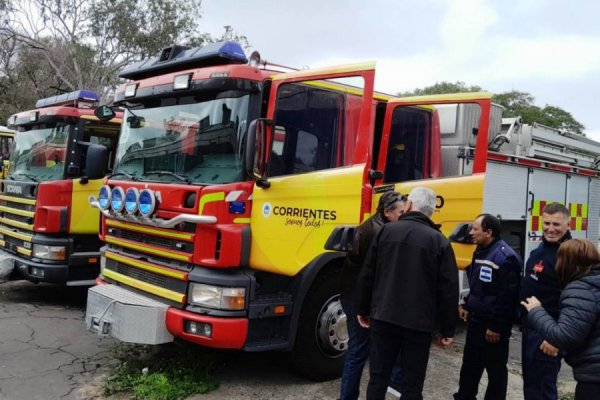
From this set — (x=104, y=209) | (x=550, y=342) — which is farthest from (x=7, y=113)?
(x=550, y=342)

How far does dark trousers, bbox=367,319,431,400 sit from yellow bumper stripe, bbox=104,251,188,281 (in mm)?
1648

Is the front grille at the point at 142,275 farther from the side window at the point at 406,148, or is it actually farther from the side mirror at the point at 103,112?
the side window at the point at 406,148

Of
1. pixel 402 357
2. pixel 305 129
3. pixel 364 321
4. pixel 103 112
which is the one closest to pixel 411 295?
pixel 402 357

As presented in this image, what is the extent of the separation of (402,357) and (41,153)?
579 cm

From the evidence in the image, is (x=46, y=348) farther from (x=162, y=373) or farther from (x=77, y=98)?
(x=77, y=98)

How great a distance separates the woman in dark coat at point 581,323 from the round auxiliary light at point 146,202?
292 centimetres

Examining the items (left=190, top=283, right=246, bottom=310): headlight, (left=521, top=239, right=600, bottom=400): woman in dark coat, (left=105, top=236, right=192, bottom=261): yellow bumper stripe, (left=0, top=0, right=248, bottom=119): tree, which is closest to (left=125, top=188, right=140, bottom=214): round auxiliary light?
(left=105, top=236, right=192, bottom=261): yellow bumper stripe

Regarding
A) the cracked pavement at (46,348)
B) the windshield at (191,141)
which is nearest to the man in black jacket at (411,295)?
the windshield at (191,141)

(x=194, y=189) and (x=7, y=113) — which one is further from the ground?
(x=7, y=113)

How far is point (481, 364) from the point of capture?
4055 mm

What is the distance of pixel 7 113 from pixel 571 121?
3397 cm

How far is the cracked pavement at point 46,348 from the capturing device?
445cm

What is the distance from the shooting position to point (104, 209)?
4.87 m

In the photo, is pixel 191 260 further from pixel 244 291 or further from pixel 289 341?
pixel 289 341
